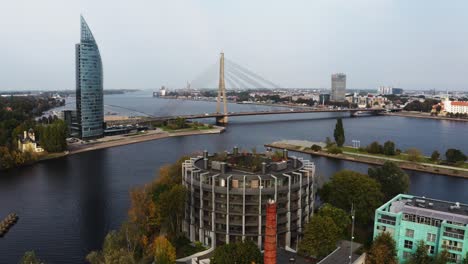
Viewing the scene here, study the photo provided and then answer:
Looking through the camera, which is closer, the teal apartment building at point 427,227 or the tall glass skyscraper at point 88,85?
the teal apartment building at point 427,227

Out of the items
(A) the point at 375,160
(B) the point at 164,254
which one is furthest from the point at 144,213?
(A) the point at 375,160

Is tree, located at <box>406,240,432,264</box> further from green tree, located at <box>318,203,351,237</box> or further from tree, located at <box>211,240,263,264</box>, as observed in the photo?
tree, located at <box>211,240,263,264</box>

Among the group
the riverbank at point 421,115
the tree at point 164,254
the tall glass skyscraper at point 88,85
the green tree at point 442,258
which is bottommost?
the tree at point 164,254

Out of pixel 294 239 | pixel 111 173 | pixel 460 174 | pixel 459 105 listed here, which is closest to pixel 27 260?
pixel 294 239

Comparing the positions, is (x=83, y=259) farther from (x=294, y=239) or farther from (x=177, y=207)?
(x=294, y=239)

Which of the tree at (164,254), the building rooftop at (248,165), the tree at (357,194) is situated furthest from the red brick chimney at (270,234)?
the tree at (357,194)

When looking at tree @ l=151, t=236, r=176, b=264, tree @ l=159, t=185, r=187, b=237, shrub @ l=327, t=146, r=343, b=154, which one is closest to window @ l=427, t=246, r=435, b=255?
tree @ l=151, t=236, r=176, b=264

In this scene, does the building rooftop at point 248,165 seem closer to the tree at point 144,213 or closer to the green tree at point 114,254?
the tree at point 144,213
